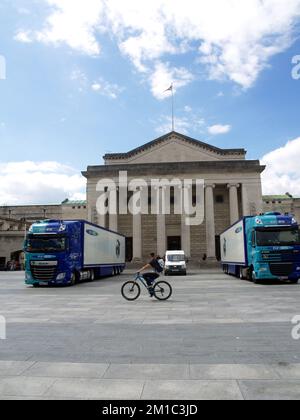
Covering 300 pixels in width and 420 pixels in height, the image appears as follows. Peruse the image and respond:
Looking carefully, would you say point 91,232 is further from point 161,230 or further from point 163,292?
point 161,230

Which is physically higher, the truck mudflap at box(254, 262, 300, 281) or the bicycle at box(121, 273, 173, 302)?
the truck mudflap at box(254, 262, 300, 281)

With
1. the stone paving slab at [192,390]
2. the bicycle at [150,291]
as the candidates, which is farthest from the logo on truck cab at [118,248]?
the stone paving slab at [192,390]

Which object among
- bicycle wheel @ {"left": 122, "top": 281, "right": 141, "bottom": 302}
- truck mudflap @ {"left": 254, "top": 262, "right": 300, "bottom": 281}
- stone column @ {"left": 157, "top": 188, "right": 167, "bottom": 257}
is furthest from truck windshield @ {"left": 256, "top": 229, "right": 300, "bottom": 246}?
stone column @ {"left": 157, "top": 188, "right": 167, "bottom": 257}

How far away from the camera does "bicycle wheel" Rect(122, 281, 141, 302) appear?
14.1 metres

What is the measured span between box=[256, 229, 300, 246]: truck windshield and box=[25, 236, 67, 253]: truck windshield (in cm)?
1069

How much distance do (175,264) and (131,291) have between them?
20.7 m

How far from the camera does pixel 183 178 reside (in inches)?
2023

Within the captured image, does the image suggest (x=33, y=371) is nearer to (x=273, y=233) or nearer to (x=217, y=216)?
(x=273, y=233)

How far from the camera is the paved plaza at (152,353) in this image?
15.2 ft

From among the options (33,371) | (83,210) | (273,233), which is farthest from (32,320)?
(83,210)

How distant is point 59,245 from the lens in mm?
21000

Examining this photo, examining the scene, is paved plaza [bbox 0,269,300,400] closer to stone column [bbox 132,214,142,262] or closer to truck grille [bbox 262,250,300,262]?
truck grille [bbox 262,250,300,262]

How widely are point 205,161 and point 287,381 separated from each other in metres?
48.4

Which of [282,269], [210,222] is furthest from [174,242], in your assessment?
[282,269]
